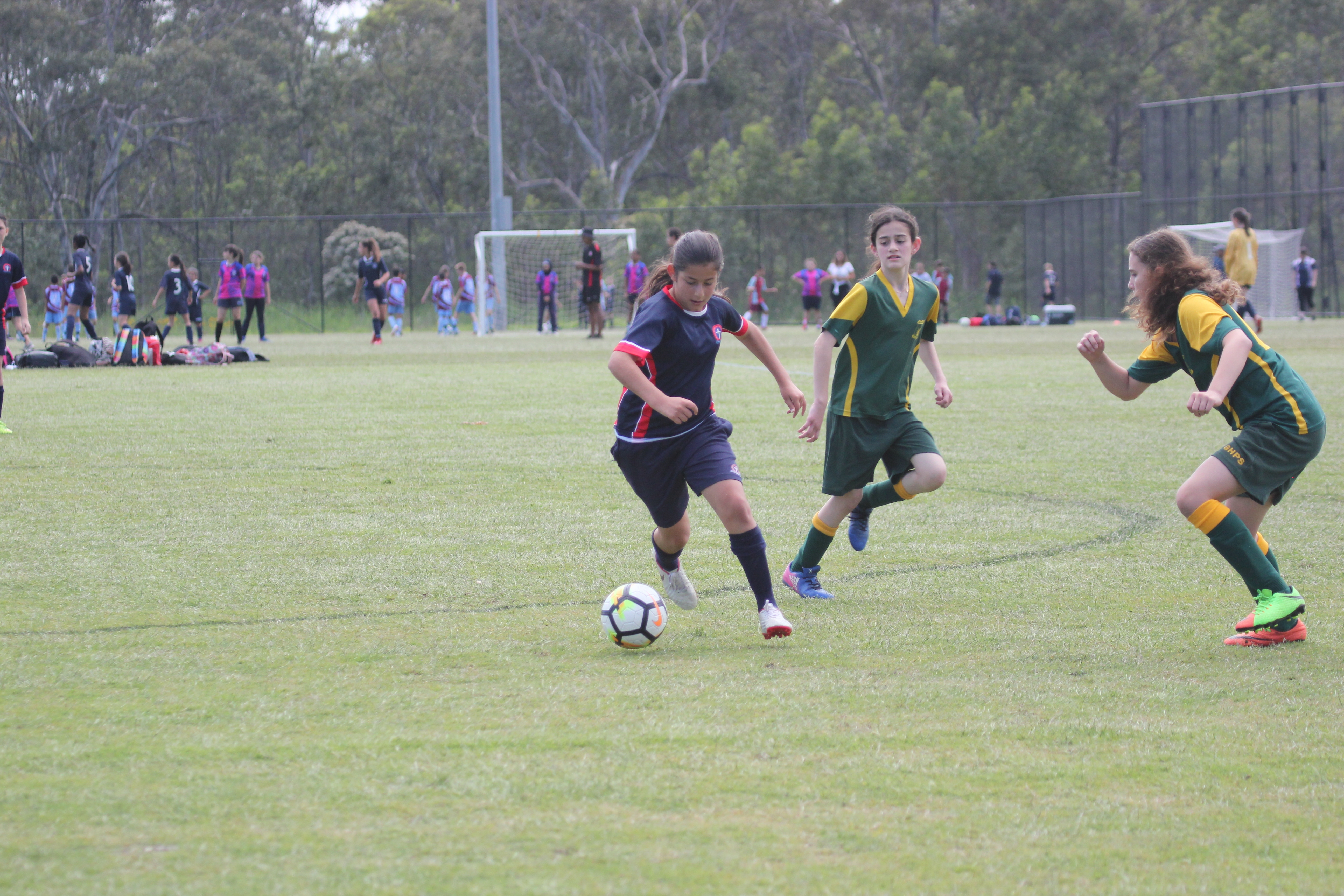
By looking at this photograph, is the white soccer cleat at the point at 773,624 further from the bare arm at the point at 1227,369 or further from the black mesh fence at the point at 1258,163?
the black mesh fence at the point at 1258,163

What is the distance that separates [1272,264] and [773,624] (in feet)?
107

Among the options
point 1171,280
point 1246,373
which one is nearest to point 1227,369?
point 1246,373

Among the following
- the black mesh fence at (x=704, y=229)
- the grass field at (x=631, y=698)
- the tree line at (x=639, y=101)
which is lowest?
the grass field at (x=631, y=698)

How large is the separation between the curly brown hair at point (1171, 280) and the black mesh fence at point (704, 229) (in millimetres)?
30208

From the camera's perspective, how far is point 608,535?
6.66 meters

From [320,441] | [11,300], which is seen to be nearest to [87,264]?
[11,300]

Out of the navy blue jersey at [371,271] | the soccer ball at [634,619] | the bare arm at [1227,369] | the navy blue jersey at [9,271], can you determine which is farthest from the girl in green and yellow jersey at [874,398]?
the navy blue jersey at [371,271]

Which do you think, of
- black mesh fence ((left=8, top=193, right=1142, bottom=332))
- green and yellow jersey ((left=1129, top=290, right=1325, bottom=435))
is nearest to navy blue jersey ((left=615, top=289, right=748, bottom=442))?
green and yellow jersey ((left=1129, top=290, right=1325, bottom=435))

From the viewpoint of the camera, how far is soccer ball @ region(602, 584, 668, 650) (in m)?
4.54

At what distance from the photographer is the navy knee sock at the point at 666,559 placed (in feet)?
16.8

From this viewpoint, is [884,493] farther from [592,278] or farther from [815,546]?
[592,278]

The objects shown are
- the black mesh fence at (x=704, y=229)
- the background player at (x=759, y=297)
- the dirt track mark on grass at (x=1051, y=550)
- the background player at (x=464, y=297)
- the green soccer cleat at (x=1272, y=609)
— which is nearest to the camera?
the green soccer cleat at (x=1272, y=609)

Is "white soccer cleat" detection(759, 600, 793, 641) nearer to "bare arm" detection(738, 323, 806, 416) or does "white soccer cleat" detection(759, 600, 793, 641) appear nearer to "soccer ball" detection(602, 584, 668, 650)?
"soccer ball" detection(602, 584, 668, 650)

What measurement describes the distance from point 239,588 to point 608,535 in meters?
1.85
